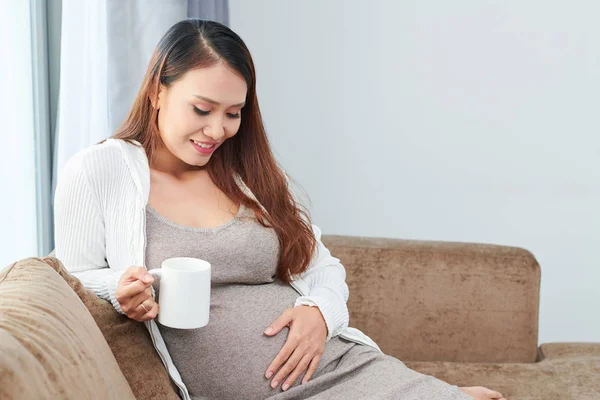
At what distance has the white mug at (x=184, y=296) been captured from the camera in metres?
1.14

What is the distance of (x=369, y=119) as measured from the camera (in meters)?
3.09

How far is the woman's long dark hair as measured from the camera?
1420mm

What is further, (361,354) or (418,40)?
(418,40)

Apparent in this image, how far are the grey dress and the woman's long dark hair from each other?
89mm

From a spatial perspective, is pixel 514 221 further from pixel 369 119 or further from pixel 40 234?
pixel 40 234

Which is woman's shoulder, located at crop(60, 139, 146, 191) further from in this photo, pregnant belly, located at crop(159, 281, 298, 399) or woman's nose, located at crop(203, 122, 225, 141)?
pregnant belly, located at crop(159, 281, 298, 399)

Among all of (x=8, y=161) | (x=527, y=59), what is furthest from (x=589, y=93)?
(x=8, y=161)

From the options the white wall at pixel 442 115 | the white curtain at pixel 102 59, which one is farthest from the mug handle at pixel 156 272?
the white wall at pixel 442 115

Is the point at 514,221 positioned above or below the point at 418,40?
below

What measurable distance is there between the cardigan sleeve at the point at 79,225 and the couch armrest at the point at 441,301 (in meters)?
0.82

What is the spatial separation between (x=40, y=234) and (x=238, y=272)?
1053mm

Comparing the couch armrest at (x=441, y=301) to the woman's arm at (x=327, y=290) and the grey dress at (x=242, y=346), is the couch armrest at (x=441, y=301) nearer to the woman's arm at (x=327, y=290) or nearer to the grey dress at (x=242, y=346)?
the woman's arm at (x=327, y=290)

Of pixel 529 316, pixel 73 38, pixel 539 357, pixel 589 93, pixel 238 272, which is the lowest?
pixel 539 357

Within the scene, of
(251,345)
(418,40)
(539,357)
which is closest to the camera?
(251,345)
